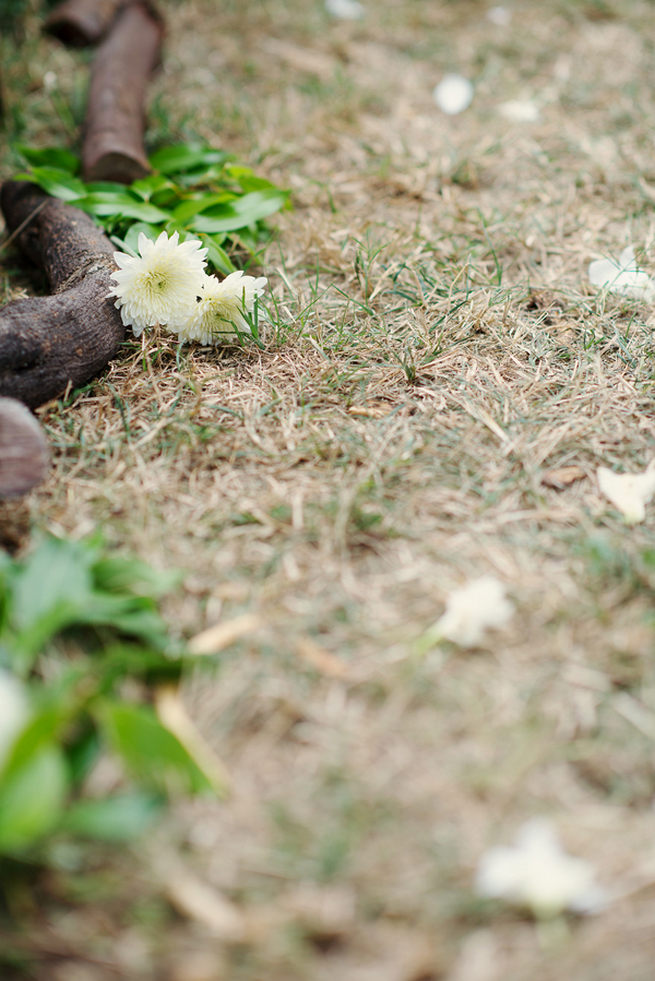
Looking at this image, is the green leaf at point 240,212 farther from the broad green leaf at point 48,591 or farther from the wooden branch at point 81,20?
the wooden branch at point 81,20

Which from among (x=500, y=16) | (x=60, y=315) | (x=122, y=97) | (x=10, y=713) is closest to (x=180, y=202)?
(x=122, y=97)

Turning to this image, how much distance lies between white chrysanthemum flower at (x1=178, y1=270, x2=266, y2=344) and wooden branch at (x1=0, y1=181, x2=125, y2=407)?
0.58 ft

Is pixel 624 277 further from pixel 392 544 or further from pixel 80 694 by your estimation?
pixel 80 694

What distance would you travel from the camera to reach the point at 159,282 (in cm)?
160

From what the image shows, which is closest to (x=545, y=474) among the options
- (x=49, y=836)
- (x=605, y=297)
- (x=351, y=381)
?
(x=351, y=381)

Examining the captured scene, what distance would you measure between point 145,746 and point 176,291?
1036mm

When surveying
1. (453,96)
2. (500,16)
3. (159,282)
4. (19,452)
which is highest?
(500,16)

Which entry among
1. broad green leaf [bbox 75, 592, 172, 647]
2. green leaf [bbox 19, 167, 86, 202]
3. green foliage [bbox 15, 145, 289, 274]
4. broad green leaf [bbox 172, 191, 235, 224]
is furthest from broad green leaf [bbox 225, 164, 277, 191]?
broad green leaf [bbox 75, 592, 172, 647]

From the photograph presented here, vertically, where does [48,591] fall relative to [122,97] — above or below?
below

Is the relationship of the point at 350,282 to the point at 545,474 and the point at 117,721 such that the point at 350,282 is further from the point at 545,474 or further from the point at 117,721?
the point at 117,721

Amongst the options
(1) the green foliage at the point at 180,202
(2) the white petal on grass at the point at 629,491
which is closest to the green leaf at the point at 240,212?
(1) the green foliage at the point at 180,202

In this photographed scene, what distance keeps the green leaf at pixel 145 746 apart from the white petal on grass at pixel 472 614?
0.42 metres

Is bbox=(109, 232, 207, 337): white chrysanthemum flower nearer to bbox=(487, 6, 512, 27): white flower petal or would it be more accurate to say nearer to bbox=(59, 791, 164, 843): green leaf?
bbox=(59, 791, 164, 843): green leaf

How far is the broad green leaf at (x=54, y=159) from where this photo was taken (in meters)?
2.10
